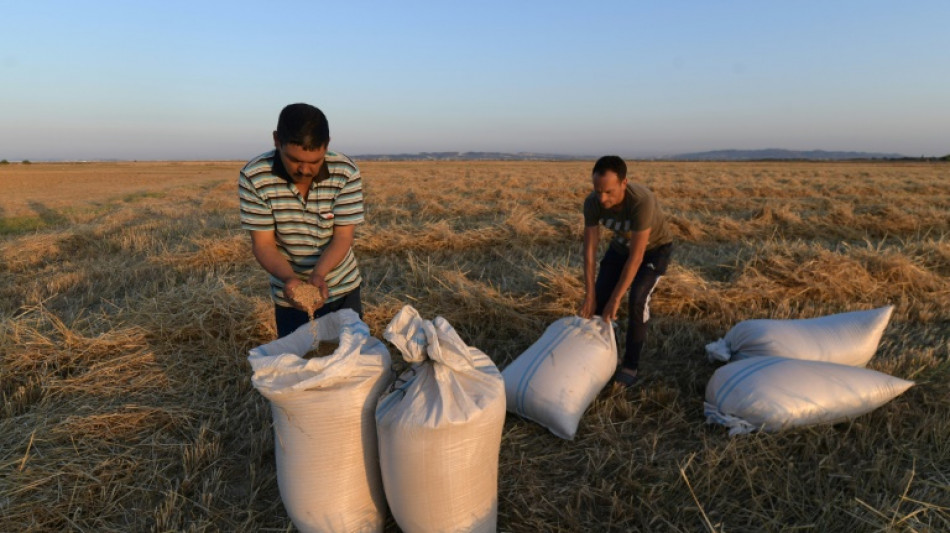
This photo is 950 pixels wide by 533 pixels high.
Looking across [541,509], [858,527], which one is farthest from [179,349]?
[858,527]

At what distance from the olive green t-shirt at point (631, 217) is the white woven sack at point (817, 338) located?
2.36ft

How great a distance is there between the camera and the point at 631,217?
2711 mm

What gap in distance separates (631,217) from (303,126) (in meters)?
1.77

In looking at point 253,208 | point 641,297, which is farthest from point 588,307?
point 253,208

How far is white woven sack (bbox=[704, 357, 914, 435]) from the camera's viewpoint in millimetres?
2252

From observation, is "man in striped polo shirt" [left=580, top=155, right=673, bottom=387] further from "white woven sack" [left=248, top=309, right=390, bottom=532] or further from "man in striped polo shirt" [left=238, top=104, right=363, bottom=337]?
"white woven sack" [left=248, top=309, right=390, bottom=532]

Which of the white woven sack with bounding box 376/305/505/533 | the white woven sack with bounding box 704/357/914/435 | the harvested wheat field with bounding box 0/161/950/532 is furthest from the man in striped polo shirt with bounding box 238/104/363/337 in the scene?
→ the white woven sack with bounding box 704/357/914/435

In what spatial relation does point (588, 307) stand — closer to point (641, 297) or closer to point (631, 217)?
point (641, 297)

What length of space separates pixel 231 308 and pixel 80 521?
1643 millimetres

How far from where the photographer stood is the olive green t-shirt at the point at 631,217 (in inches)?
105

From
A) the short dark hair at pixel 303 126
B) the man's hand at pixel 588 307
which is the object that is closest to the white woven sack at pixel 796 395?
the man's hand at pixel 588 307

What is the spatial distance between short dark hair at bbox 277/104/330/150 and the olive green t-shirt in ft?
5.29

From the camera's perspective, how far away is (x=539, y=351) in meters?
2.66

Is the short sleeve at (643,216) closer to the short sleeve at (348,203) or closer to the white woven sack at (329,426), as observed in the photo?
the short sleeve at (348,203)
